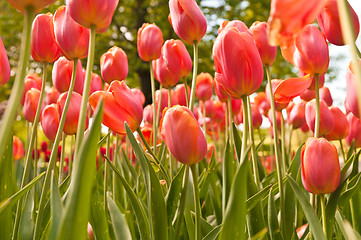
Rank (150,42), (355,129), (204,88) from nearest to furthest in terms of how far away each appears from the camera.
Answer: (150,42), (355,129), (204,88)

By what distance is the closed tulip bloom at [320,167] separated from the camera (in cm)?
57

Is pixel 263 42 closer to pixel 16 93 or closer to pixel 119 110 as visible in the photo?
pixel 119 110

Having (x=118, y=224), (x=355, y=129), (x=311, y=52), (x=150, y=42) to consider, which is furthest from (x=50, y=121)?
(x=355, y=129)

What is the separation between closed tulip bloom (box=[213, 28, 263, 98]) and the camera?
1.89 feet

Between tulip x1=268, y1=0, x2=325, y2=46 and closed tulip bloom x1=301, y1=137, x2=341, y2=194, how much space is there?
0.36 m

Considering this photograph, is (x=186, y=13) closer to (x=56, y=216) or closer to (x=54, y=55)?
(x=54, y=55)

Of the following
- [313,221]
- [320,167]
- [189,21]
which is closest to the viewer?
[313,221]

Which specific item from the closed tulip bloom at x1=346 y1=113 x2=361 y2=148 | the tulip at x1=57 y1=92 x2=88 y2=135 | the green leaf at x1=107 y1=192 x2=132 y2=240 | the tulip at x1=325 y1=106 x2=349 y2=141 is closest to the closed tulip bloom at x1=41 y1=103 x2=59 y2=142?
the tulip at x1=57 y1=92 x2=88 y2=135

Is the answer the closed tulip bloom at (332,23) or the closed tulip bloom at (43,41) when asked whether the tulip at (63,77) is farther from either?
the closed tulip bloom at (332,23)

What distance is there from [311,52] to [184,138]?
12.2 inches

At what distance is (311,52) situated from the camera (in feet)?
2.20

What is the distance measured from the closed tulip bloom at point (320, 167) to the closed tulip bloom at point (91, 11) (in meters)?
0.36

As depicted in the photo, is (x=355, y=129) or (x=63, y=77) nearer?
(x=63, y=77)

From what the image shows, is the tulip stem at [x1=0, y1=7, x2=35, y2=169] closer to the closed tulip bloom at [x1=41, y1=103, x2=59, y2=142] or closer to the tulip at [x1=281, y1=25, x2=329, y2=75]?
the tulip at [x1=281, y1=25, x2=329, y2=75]
